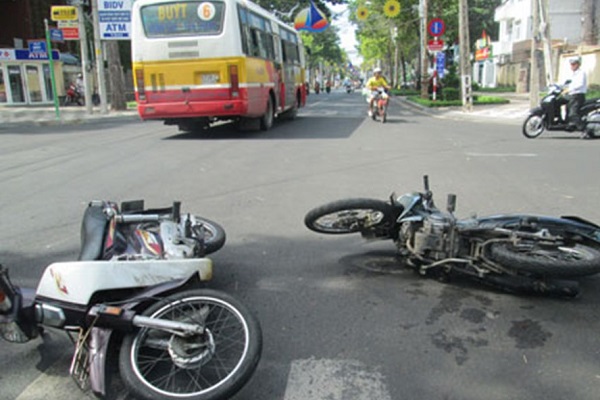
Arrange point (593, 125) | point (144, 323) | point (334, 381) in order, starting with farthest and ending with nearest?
point (593, 125) < point (334, 381) < point (144, 323)

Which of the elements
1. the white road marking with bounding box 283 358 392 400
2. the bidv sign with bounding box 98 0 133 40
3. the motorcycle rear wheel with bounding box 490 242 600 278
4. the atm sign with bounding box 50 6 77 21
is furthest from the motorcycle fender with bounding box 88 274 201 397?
the atm sign with bounding box 50 6 77 21

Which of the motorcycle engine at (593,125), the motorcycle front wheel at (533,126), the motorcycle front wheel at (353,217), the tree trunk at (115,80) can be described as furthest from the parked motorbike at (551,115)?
the tree trunk at (115,80)

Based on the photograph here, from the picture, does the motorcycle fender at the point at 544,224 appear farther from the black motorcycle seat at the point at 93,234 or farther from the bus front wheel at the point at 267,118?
the bus front wheel at the point at 267,118

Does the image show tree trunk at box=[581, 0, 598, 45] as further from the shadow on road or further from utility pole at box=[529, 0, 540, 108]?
the shadow on road

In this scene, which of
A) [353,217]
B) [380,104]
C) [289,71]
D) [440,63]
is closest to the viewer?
[353,217]

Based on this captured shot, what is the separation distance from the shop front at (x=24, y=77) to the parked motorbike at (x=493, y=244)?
2952cm

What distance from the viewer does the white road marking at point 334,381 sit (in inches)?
104

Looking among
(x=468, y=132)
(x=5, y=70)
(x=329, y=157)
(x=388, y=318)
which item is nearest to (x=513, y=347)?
(x=388, y=318)

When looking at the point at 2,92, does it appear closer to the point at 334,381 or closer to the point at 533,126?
the point at 533,126

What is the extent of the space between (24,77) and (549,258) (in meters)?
31.5

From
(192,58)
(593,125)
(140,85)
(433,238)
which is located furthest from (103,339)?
(593,125)

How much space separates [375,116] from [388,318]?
48.4ft

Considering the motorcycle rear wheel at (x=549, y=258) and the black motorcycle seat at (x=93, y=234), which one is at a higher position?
the black motorcycle seat at (x=93, y=234)

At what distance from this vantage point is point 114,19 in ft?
65.8
